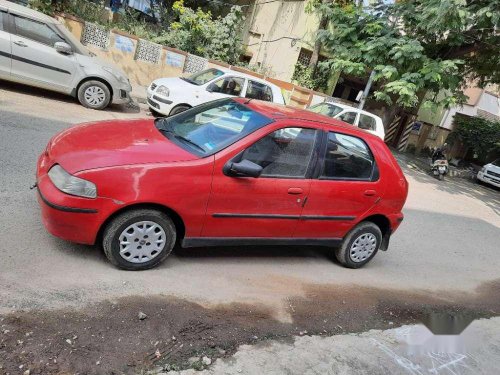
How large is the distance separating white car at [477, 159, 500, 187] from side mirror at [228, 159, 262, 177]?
55.4 feet

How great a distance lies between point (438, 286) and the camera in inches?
227

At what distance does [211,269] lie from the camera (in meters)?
4.44

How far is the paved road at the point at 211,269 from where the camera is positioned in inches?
142

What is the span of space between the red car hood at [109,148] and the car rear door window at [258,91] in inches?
276

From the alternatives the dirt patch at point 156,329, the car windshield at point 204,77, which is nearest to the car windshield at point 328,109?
the car windshield at point 204,77

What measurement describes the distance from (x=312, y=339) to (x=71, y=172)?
2.55 metres

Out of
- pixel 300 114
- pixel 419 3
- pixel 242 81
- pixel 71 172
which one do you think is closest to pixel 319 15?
pixel 419 3

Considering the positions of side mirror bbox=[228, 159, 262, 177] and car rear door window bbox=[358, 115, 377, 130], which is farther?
car rear door window bbox=[358, 115, 377, 130]

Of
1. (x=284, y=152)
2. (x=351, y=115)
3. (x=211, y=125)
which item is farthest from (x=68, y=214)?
(x=351, y=115)

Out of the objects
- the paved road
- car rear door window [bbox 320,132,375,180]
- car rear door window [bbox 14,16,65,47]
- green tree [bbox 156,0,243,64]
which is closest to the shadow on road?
the paved road

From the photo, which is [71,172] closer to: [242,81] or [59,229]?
[59,229]

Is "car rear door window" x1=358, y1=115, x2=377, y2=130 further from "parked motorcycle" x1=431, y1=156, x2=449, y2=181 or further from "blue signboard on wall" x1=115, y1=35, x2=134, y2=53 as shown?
"blue signboard on wall" x1=115, y1=35, x2=134, y2=53

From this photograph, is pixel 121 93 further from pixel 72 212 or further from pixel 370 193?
pixel 370 193

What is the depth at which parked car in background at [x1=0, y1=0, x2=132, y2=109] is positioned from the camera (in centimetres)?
829
